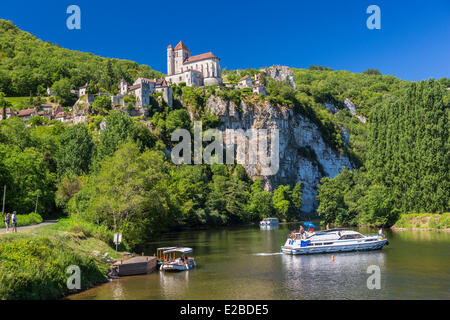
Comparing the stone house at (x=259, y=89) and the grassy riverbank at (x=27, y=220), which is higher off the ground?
the stone house at (x=259, y=89)

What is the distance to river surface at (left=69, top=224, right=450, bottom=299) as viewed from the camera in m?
22.5

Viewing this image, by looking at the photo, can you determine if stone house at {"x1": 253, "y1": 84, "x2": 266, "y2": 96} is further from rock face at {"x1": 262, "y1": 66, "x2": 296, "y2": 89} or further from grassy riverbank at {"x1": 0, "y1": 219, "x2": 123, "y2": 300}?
grassy riverbank at {"x1": 0, "y1": 219, "x2": 123, "y2": 300}

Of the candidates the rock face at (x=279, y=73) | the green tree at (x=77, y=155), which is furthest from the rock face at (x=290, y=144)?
the rock face at (x=279, y=73)

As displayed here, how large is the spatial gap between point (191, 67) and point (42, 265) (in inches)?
4900

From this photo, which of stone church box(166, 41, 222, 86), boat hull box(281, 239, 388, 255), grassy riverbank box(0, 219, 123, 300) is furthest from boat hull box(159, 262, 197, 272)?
stone church box(166, 41, 222, 86)

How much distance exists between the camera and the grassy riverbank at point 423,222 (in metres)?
57.6

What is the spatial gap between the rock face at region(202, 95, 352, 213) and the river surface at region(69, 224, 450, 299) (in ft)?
245

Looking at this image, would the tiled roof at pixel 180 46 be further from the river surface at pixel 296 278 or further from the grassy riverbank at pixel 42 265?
the grassy riverbank at pixel 42 265

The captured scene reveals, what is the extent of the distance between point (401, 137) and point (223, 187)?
41.7 meters

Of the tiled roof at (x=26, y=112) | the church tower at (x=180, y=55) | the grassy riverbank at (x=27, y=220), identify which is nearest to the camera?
the grassy riverbank at (x=27, y=220)

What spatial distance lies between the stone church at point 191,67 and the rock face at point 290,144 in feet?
56.1

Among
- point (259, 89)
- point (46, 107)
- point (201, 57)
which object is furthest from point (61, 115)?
point (259, 89)
